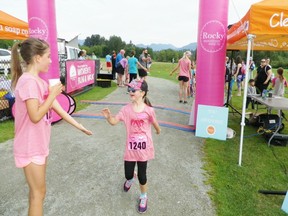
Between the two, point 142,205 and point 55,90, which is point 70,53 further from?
point 55,90

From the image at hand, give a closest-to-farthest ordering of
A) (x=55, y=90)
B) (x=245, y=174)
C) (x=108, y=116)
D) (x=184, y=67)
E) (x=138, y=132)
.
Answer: (x=55, y=90) < (x=108, y=116) < (x=138, y=132) < (x=245, y=174) < (x=184, y=67)

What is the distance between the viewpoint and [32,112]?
77.8 inches

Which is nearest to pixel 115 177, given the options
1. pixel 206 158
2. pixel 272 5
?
pixel 206 158

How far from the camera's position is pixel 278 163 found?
4941 mm

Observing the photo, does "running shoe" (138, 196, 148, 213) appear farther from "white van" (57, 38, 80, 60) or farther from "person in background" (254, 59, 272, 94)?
"white van" (57, 38, 80, 60)

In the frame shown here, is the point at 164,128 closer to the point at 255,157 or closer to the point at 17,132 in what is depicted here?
the point at 255,157

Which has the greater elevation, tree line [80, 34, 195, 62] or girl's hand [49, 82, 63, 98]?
tree line [80, 34, 195, 62]

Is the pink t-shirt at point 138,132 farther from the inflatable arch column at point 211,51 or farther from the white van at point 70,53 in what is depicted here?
the white van at point 70,53

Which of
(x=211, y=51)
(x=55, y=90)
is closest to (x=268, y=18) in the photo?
(x=211, y=51)

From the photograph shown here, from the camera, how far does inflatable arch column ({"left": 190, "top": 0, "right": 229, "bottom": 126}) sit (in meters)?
5.97

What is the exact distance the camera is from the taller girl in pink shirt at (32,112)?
2.00 m

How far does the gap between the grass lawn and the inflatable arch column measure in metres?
1.19

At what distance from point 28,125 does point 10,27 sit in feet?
21.5

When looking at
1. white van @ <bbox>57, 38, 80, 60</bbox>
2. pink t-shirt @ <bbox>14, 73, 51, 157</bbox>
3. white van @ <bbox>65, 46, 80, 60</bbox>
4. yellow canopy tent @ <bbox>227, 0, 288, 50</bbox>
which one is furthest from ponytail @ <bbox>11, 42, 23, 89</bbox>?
white van @ <bbox>65, 46, 80, 60</bbox>
